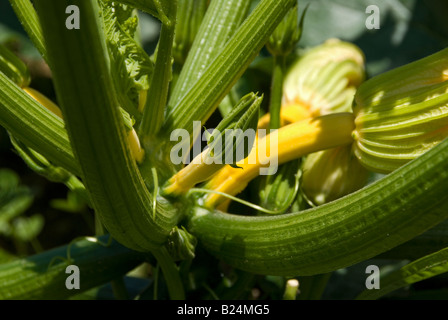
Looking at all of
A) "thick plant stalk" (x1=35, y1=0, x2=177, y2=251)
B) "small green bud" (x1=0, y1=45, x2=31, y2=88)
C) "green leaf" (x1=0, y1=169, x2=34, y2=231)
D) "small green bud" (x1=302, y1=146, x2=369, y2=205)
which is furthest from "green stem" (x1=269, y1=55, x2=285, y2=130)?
"green leaf" (x1=0, y1=169, x2=34, y2=231)

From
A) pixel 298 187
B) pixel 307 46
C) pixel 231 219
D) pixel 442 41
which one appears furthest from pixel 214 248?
pixel 442 41

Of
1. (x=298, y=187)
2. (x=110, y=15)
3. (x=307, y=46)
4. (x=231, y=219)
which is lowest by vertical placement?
(x=231, y=219)

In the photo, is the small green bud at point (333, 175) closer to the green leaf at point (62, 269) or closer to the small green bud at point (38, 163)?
the green leaf at point (62, 269)

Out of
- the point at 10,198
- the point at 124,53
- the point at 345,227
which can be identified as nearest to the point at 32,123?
the point at 124,53

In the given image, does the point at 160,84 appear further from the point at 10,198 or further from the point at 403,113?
the point at 10,198

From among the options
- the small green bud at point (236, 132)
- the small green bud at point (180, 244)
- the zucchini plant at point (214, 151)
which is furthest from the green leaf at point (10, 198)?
the small green bud at point (236, 132)

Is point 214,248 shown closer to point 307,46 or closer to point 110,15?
point 110,15
